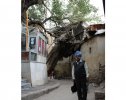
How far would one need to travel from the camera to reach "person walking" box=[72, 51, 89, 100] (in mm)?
6242

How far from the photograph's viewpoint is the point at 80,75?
6.32 metres

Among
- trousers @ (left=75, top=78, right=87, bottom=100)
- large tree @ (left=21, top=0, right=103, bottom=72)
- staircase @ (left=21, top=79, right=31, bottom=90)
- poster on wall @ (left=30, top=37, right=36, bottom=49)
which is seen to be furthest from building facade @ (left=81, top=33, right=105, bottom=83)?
trousers @ (left=75, top=78, right=87, bottom=100)

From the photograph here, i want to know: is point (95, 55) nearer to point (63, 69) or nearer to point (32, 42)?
point (32, 42)

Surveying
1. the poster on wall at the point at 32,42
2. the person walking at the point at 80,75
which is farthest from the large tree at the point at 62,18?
the person walking at the point at 80,75

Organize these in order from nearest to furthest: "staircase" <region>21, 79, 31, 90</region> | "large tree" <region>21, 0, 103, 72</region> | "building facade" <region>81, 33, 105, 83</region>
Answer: "staircase" <region>21, 79, 31, 90</region>, "large tree" <region>21, 0, 103, 72</region>, "building facade" <region>81, 33, 105, 83</region>

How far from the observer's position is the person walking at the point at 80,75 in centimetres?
624

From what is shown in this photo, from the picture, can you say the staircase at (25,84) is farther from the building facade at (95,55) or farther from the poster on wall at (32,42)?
the building facade at (95,55)

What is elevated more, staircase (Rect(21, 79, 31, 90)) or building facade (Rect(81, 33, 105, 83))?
building facade (Rect(81, 33, 105, 83))

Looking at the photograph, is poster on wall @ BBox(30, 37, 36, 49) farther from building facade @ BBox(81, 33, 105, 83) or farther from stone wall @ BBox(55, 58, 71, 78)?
stone wall @ BBox(55, 58, 71, 78)

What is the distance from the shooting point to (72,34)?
1752cm
